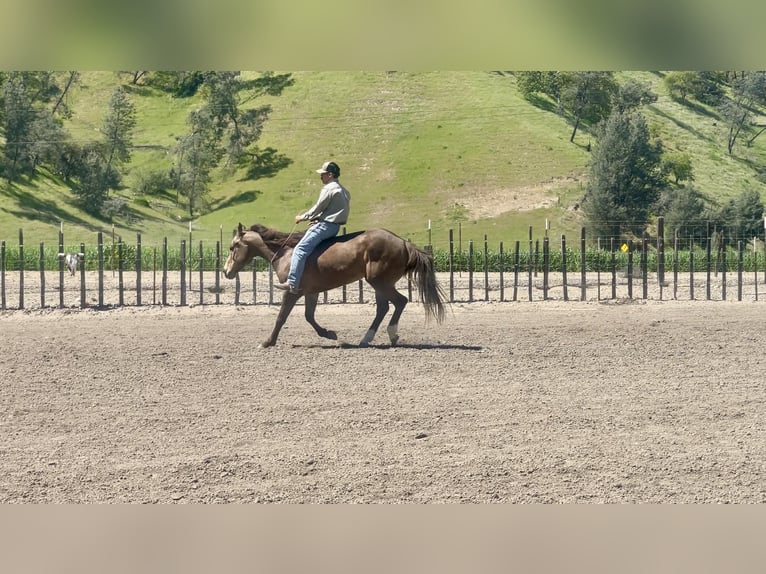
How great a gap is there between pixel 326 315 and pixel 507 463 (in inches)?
394

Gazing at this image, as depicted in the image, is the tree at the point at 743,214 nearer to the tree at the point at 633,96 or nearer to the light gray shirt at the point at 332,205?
the tree at the point at 633,96

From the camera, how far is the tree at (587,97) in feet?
208

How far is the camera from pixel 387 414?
7238mm

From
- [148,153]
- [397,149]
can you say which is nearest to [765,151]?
[397,149]

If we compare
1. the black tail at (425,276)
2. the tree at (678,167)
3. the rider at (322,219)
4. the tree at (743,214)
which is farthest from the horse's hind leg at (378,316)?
the tree at (678,167)

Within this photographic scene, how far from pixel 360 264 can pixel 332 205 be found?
717 millimetres

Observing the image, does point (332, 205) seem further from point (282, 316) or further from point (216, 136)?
point (216, 136)

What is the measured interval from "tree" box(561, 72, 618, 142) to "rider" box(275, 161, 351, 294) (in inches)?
2088

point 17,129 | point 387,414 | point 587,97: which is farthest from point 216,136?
point 387,414

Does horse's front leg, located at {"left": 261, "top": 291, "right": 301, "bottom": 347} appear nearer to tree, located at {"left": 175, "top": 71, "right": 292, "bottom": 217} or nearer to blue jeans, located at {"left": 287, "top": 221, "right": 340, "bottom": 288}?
blue jeans, located at {"left": 287, "top": 221, "right": 340, "bottom": 288}

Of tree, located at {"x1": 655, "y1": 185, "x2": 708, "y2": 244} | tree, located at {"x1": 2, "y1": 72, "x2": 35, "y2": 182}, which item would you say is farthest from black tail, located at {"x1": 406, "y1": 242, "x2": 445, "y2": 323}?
tree, located at {"x1": 2, "y1": 72, "x2": 35, "y2": 182}

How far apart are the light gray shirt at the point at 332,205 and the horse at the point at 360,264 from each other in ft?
1.00

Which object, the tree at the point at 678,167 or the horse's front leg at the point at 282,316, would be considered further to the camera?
the tree at the point at 678,167

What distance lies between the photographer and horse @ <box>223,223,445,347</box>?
10766mm
